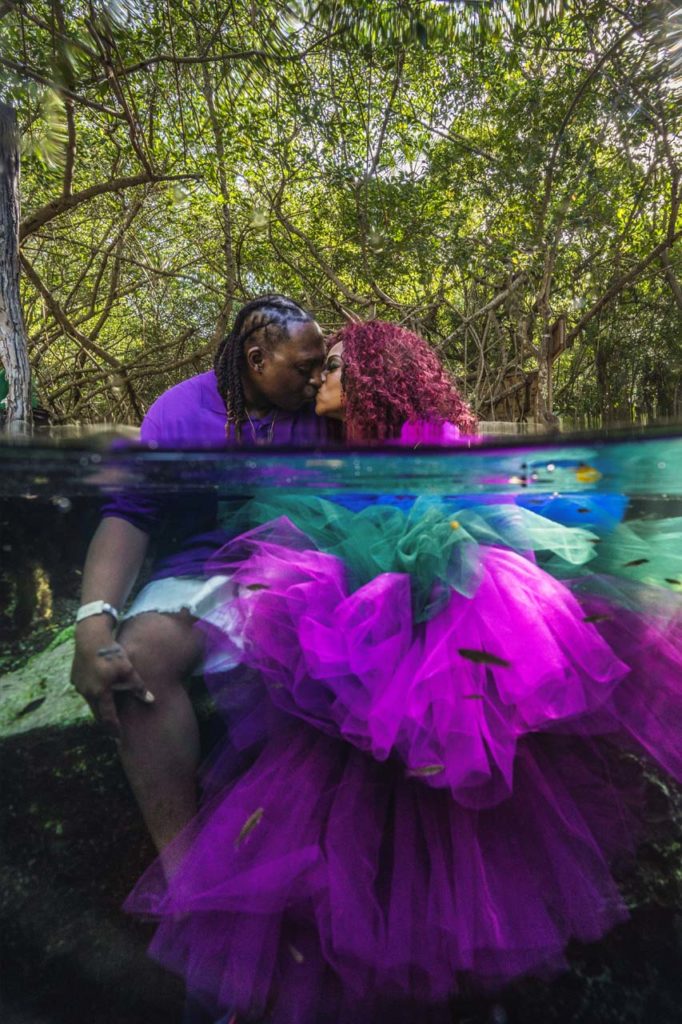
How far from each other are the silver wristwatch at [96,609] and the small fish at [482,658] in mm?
541

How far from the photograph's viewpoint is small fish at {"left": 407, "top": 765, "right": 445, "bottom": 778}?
77cm

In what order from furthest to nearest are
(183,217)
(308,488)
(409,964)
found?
(183,217) < (308,488) < (409,964)

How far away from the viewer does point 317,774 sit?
2.76ft

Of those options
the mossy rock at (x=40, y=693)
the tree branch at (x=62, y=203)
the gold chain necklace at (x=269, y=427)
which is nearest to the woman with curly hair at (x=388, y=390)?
the gold chain necklace at (x=269, y=427)

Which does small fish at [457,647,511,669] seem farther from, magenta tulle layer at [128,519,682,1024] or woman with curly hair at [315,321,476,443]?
woman with curly hair at [315,321,476,443]

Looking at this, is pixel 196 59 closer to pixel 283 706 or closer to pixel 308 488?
pixel 308 488

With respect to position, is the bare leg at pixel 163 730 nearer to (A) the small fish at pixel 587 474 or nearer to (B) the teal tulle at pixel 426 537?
(B) the teal tulle at pixel 426 537

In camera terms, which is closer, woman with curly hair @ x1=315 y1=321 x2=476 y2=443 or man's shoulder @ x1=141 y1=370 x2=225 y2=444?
woman with curly hair @ x1=315 y1=321 x2=476 y2=443

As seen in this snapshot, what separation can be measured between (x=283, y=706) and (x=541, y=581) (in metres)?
0.44

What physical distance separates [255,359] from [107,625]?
37.0 inches

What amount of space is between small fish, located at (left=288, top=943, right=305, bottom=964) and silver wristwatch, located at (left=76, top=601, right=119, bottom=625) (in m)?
0.54

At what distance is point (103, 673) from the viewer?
33.6 inches

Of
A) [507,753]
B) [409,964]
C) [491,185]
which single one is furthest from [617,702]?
[491,185]

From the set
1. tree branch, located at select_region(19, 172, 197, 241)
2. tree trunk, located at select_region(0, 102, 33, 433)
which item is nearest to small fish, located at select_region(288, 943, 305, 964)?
tree trunk, located at select_region(0, 102, 33, 433)
